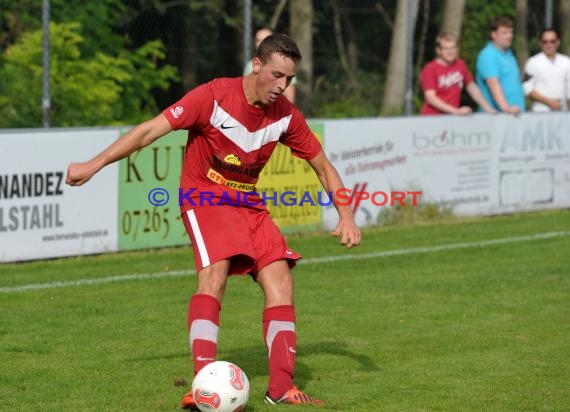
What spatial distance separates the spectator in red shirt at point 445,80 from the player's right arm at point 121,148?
909 cm

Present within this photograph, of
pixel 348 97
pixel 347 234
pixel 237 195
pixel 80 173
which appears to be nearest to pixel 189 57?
pixel 348 97

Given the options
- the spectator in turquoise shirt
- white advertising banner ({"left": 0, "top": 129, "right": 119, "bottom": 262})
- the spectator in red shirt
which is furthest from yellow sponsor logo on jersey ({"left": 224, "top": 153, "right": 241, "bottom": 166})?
the spectator in turquoise shirt

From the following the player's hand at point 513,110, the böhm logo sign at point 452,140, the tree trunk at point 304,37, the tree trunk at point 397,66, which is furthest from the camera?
the tree trunk at point 397,66

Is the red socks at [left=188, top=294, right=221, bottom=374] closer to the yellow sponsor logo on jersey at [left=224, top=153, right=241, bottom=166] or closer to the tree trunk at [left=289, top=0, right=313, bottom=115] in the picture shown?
the yellow sponsor logo on jersey at [left=224, top=153, right=241, bottom=166]

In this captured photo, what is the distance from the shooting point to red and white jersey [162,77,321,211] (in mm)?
7016

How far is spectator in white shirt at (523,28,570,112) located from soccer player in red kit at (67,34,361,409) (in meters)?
10.7

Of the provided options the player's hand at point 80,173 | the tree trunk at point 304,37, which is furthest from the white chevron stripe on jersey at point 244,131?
the tree trunk at point 304,37

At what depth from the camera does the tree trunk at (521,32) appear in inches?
1037

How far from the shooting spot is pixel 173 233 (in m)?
13.1

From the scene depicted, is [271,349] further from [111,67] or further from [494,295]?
[111,67]

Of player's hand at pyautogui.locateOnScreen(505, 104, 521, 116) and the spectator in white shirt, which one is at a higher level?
the spectator in white shirt

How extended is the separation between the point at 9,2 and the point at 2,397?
10.9m

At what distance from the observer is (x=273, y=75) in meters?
6.89

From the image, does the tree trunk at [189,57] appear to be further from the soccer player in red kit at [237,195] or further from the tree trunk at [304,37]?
the soccer player in red kit at [237,195]
